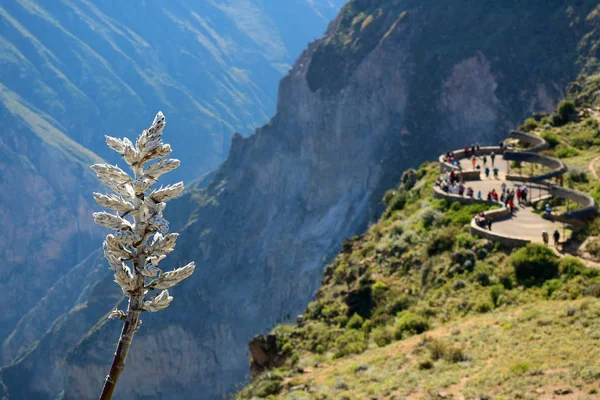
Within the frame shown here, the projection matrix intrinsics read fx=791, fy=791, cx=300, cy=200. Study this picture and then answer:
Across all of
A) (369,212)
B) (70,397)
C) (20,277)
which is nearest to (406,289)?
(369,212)

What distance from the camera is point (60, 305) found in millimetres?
173125

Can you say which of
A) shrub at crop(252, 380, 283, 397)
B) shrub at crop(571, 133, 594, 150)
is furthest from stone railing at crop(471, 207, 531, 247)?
shrub at crop(571, 133, 594, 150)

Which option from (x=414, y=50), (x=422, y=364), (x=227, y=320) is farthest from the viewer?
(x=227, y=320)

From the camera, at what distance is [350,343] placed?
27.0m

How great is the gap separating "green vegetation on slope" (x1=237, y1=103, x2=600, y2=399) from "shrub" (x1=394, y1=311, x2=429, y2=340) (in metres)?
0.04

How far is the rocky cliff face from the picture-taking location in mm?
94500

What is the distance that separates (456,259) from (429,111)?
242ft

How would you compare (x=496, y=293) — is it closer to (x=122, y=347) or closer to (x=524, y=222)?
(x=524, y=222)

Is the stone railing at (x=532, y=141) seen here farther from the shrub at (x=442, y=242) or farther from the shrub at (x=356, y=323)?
the shrub at (x=356, y=323)

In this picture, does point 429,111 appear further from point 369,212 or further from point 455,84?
point 369,212

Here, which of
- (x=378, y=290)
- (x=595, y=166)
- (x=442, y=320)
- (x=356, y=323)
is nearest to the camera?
(x=442, y=320)

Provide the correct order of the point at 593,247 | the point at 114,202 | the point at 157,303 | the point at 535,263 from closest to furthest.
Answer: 1. the point at 114,202
2. the point at 157,303
3. the point at 535,263
4. the point at 593,247

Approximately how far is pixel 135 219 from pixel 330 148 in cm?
10916

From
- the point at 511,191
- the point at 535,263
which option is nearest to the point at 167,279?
the point at 535,263
